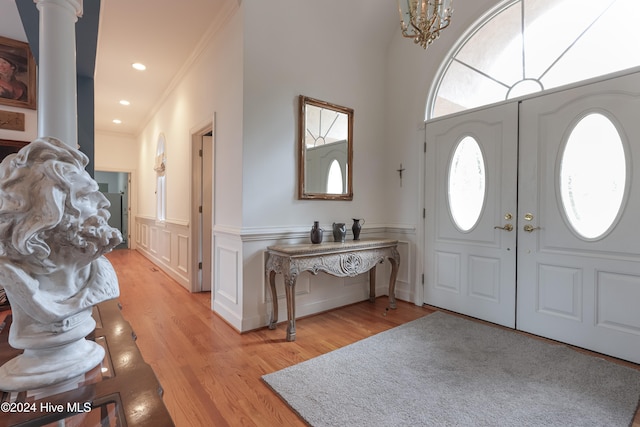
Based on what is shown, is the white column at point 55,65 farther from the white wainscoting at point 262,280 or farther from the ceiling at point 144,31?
the white wainscoting at point 262,280

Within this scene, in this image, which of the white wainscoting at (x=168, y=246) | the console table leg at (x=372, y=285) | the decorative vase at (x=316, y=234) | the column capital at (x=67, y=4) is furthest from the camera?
the white wainscoting at (x=168, y=246)

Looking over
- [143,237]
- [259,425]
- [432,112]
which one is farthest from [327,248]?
[143,237]

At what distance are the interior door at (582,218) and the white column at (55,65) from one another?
329 cm

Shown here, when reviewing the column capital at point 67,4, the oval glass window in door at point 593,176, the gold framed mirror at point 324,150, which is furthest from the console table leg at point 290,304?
the oval glass window in door at point 593,176

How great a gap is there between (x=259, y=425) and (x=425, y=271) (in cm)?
256

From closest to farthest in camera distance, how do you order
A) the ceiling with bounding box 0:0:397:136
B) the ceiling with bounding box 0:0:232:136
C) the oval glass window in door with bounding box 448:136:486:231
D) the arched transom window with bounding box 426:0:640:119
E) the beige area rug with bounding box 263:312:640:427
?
the beige area rug with bounding box 263:312:640:427 < the arched transom window with bounding box 426:0:640:119 < the ceiling with bounding box 0:0:232:136 < the ceiling with bounding box 0:0:397:136 < the oval glass window in door with bounding box 448:136:486:231

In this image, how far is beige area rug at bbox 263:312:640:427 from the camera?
165 centimetres

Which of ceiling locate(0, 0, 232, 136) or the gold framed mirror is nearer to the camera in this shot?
ceiling locate(0, 0, 232, 136)

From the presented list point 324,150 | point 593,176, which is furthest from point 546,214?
point 324,150

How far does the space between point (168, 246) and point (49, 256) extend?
4.48 m

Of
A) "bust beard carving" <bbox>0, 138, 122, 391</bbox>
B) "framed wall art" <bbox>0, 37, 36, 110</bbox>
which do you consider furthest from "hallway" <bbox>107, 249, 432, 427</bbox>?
"framed wall art" <bbox>0, 37, 36, 110</bbox>

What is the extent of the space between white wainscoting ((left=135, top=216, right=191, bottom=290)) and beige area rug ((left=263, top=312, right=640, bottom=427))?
2.76 metres

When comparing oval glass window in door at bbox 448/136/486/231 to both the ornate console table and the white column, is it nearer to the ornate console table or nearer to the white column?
the ornate console table

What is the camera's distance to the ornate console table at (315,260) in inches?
104
